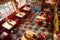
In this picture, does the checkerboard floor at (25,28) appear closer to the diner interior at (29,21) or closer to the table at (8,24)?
the diner interior at (29,21)

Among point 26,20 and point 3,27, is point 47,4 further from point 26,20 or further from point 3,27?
point 3,27

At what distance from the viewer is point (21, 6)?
31.8 ft

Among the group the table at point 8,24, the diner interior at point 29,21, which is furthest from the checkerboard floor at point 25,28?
the table at point 8,24

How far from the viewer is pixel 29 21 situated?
8.85 meters

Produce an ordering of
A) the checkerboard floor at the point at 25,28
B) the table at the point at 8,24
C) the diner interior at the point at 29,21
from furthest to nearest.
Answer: the checkerboard floor at the point at 25,28, the table at the point at 8,24, the diner interior at the point at 29,21

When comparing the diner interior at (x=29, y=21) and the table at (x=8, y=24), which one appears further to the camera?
the table at (x=8, y=24)

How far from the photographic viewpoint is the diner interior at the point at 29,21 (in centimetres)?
656

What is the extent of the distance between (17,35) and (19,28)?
895mm

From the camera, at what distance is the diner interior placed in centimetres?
656

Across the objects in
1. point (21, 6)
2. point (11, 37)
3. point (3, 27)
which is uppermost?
point (21, 6)

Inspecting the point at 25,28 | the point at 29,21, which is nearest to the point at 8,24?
the point at 25,28

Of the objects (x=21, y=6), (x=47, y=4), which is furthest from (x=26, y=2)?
(x=47, y=4)

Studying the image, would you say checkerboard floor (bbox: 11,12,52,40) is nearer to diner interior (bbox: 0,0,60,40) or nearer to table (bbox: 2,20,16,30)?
diner interior (bbox: 0,0,60,40)

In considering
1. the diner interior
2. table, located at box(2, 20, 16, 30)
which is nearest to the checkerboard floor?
the diner interior
